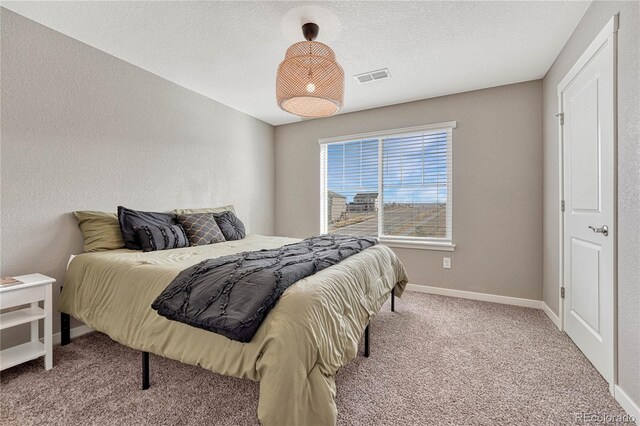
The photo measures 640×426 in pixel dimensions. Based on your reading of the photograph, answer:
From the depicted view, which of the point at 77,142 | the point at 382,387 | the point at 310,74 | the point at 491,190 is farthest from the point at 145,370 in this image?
the point at 491,190

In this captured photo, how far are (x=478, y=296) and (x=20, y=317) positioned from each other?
4109 mm

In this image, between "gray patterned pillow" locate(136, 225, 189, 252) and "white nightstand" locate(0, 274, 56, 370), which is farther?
"gray patterned pillow" locate(136, 225, 189, 252)

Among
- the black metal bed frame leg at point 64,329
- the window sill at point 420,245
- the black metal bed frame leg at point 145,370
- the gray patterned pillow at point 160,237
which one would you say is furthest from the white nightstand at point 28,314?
the window sill at point 420,245

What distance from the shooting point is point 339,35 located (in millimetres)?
2363

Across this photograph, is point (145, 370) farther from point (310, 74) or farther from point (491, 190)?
point (491, 190)

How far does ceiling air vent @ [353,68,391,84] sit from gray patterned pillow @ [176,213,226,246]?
86.1 inches

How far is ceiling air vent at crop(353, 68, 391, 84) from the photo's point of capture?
3010mm

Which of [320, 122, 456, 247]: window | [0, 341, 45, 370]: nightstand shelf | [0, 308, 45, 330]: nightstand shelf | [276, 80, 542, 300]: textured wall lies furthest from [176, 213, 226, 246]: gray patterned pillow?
[276, 80, 542, 300]: textured wall

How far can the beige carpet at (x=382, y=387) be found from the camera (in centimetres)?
153

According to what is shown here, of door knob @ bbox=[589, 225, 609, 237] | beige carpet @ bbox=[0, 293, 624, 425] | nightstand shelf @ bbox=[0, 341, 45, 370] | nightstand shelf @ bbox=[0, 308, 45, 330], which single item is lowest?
beige carpet @ bbox=[0, 293, 624, 425]

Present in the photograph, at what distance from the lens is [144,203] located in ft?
9.78

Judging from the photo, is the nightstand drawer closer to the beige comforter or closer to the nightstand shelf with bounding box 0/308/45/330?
the nightstand shelf with bounding box 0/308/45/330

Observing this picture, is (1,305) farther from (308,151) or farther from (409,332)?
(308,151)

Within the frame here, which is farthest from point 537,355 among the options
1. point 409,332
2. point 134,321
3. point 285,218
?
point 285,218
